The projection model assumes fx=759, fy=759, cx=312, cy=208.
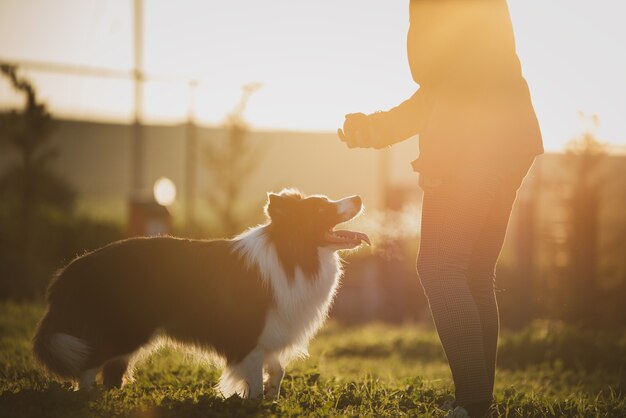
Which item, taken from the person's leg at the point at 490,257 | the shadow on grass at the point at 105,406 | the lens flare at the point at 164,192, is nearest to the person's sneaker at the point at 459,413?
the person's leg at the point at 490,257

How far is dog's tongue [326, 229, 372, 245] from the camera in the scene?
181 inches

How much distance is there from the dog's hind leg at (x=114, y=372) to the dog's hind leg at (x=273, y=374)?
0.89 meters

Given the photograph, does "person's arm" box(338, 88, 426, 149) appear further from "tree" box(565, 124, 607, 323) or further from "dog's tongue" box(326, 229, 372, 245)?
"tree" box(565, 124, 607, 323)

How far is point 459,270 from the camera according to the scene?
11.9ft

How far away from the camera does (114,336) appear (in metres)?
4.54

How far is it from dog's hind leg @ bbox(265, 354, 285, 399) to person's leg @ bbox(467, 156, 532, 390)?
4.26 ft

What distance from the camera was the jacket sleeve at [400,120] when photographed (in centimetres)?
390

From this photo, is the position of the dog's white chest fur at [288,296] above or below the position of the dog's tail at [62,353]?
above

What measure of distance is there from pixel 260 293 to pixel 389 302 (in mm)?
6807

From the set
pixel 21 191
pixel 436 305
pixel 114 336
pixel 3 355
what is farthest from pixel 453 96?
pixel 21 191

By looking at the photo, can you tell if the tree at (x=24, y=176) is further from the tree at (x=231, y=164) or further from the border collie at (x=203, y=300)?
the border collie at (x=203, y=300)

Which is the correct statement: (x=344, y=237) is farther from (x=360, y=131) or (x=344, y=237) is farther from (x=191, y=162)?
(x=191, y=162)

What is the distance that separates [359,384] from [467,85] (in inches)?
86.6

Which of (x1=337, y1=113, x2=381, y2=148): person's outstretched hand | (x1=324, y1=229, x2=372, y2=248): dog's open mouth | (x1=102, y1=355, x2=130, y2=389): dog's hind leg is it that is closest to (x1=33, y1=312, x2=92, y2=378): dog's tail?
(x1=102, y1=355, x2=130, y2=389): dog's hind leg
